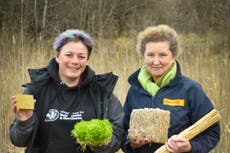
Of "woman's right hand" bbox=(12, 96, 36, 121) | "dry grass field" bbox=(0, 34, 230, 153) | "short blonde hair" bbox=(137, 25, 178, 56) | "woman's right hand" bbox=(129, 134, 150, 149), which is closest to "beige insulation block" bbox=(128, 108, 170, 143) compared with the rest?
"woman's right hand" bbox=(129, 134, 150, 149)

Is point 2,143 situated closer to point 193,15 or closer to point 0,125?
point 0,125

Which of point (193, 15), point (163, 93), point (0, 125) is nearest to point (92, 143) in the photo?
point (163, 93)

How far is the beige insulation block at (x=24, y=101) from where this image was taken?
2.75 meters

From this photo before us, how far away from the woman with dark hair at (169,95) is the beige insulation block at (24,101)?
2.36 feet

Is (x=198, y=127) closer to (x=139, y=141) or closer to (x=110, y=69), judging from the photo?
(x=139, y=141)

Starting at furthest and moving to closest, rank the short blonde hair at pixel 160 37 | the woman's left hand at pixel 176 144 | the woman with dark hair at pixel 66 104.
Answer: the short blonde hair at pixel 160 37, the woman with dark hair at pixel 66 104, the woman's left hand at pixel 176 144

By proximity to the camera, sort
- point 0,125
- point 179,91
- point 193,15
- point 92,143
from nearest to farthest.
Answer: point 92,143, point 179,91, point 0,125, point 193,15

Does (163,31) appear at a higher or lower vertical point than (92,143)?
higher

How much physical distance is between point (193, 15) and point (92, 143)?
1432 cm

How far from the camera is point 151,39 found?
304 cm

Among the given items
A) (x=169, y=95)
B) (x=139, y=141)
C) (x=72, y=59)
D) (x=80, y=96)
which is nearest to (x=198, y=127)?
(x=169, y=95)

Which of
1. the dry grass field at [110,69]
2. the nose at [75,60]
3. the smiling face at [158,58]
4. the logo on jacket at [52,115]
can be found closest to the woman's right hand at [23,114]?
the logo on jacket at [52,115]

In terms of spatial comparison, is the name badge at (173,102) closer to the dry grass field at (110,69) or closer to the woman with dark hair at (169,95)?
the woman with dark hair at (169,95)

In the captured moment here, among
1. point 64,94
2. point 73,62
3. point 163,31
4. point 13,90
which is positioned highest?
point 163,31
